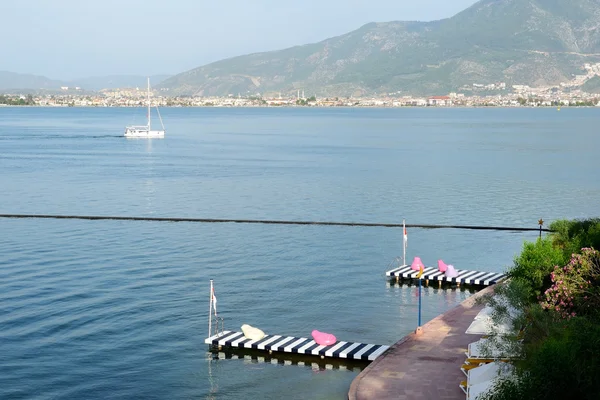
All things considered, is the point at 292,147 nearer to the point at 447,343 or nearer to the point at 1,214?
the point at 1,214

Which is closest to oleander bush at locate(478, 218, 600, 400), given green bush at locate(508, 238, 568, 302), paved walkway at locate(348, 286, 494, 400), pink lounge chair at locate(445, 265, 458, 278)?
green bush at locate(508, 238, 568, 302)

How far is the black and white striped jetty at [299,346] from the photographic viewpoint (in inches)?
1286

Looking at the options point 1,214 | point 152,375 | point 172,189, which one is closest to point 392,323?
point 152,375

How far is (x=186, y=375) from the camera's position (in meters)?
31.9

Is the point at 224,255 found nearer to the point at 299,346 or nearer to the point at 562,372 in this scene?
the point at 299,346

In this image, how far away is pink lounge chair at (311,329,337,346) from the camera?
33656 millimetres

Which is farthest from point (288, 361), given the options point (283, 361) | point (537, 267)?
point (537, 267)

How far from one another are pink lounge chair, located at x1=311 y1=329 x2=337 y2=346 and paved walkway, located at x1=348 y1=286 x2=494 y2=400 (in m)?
3.30

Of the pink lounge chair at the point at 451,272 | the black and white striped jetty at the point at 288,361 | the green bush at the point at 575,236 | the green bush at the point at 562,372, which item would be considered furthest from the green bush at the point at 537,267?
the pink lounge chair at the point at 451,272

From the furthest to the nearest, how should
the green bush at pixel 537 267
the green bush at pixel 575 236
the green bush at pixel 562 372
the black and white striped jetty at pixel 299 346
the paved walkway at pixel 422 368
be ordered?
the green bush at pixel 575 236
the black and white striped jetty at pixel 299 346
the green bush at pixel 537 267
the paved walkway at pixel 422 368
the green bush at pixel 562 372

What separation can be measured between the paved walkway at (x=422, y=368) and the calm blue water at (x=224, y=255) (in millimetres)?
2224

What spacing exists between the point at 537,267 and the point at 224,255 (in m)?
26.0

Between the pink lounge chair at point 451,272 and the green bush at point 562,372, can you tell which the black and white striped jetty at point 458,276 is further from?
the green bush at point 562,372

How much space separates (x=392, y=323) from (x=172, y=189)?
51610mm
